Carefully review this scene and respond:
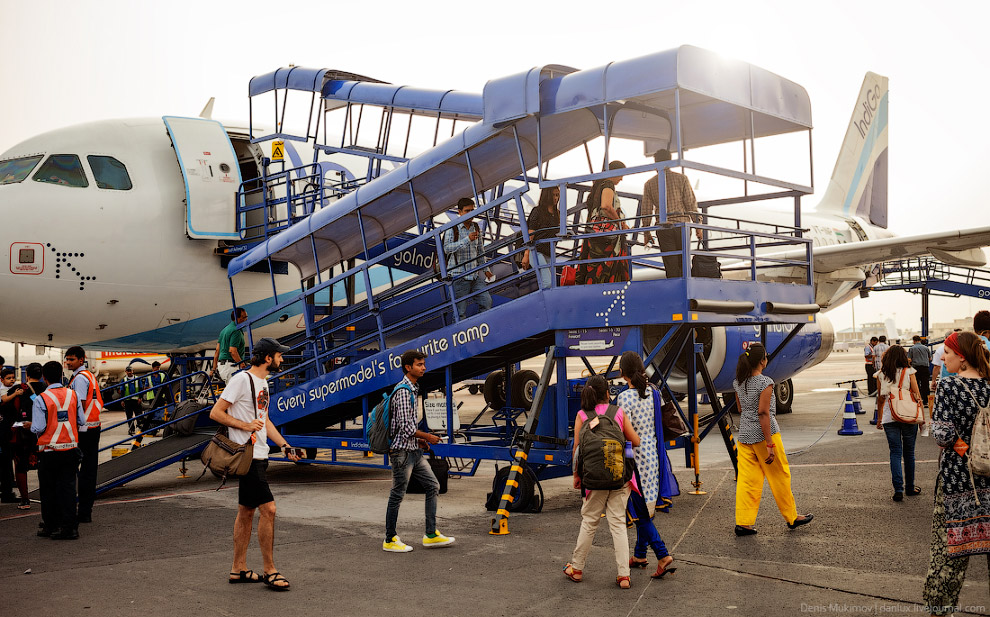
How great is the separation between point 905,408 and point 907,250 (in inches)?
320

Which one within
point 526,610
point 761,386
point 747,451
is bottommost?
point 526,610

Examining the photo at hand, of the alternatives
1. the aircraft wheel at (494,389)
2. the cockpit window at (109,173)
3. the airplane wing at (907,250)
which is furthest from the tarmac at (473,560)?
the airplane wing at (907,250)

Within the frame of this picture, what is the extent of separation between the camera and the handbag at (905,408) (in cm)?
858

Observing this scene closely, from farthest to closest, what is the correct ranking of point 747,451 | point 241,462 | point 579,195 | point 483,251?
point 579,195, point 483,251, point 747,451, point 241,462

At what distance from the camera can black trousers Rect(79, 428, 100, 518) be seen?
854cm

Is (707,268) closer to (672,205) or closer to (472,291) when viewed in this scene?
(672,205)

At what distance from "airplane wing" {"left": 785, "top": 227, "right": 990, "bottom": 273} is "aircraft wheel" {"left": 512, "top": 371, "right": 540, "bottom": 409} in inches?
191

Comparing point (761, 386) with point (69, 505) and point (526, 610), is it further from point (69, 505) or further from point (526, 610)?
point (69, 505)

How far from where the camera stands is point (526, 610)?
518 centimetres

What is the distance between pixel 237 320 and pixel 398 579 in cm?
653

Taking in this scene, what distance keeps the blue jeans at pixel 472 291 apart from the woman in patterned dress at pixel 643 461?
305cm

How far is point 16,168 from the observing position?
11633 mm

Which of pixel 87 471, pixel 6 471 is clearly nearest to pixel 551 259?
pixel 87 471

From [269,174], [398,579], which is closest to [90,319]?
[269,174]
